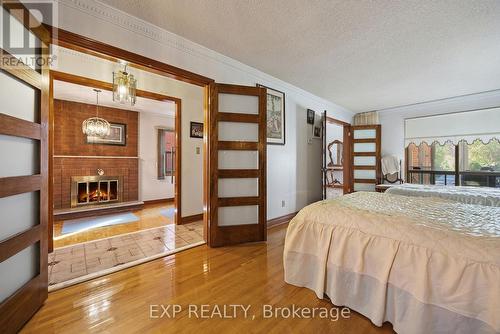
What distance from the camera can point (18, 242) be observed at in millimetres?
1384

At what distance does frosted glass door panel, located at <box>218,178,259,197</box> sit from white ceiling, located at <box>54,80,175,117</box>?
248 cm

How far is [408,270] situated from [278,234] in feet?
6.92

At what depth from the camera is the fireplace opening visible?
15.4 ft

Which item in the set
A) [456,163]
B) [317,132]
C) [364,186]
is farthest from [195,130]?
[456,163]

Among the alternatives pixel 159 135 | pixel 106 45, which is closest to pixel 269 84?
pixel 106 45

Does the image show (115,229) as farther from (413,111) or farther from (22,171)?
(413,111)

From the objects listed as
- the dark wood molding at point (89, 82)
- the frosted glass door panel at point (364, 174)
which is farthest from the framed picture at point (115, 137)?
the frosted glass door panel at point (364, 174)

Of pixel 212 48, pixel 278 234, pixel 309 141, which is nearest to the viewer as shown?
pixel 212 48

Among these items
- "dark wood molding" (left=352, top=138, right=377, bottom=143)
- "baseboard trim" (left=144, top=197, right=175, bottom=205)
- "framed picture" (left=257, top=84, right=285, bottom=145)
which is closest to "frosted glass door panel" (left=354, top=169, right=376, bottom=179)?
"dark wood molding" (left=352, top=138, right=377, bottom=143)

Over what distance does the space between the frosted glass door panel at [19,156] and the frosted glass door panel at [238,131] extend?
1.77 metres

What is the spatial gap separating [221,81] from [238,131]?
29.6 inches

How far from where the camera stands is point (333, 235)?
5.68 ft

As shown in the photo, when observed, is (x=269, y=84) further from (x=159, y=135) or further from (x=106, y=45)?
(x=159, y=135)

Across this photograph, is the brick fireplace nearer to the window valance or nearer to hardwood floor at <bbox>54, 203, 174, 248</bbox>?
hardwood floor at <bbox>54, 203, 174, 248</bbox>
